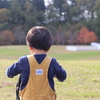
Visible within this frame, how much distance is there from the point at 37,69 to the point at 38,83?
118 mm

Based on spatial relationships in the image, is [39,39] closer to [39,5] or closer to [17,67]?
[17,67]

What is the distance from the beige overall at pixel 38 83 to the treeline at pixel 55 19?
149ft

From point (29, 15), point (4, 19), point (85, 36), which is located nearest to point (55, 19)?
point (29, 15)

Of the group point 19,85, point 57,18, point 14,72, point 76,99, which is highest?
point 14,72

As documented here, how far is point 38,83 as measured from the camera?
1954 mm

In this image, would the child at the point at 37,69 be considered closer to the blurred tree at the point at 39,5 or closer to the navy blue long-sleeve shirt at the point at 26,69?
the navy blue long-sleeve shirt at the point at 26,69

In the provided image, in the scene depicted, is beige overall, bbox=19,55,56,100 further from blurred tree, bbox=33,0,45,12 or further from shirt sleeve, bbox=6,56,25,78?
blurred tree, bbox=33,0,45,12

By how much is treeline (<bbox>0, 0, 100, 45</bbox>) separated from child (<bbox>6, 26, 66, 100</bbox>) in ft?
149

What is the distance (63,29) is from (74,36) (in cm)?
386

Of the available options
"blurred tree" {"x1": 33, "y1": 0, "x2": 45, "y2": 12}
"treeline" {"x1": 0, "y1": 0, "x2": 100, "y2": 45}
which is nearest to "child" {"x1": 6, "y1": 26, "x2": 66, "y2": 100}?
"treeline" {"x1": 0, "y1": 0, "x2": 100, "y2": 45}

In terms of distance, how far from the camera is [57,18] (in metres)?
54.2

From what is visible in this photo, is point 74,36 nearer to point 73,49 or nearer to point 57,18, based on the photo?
point 57,18

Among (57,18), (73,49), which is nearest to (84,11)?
(57,18)

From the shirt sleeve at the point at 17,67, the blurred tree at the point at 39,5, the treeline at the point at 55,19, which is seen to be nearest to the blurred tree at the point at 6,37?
the treeline at the point at 55,19
